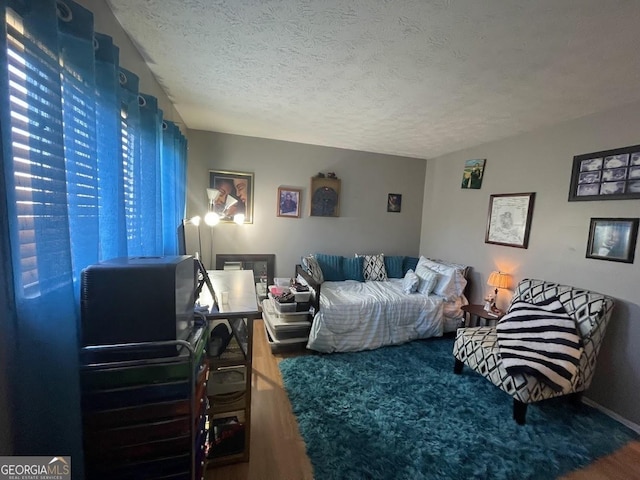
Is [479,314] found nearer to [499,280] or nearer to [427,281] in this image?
[499,280]

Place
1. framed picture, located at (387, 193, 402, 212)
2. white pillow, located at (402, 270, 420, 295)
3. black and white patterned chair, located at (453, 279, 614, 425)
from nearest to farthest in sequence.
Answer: black and white patterned chair, located at (453, 279, 614, 425) < white pillow, located at (402, 270, 420, 295) < framed picture, located at (387, 193, 402, 212)

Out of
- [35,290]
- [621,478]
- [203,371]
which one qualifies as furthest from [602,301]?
[35,290]

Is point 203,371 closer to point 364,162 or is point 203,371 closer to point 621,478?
point 621,478

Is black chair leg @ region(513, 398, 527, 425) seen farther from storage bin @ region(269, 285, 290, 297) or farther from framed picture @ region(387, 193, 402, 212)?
framed picture @ region(387, 193, 402, 212)

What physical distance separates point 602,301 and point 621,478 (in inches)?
41.7

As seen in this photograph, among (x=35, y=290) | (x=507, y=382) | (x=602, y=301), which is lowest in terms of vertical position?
(x=507, y=382)

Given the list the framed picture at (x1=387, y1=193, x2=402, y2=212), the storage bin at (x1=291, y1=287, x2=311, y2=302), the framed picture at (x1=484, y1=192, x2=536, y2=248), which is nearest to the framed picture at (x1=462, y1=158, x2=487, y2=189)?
the framed picture at (x1=484, y1=192, x2=536, y2=248)

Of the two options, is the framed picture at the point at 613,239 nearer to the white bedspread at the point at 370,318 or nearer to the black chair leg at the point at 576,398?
the black chair leg at the point at 576,398

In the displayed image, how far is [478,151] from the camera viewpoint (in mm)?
3232

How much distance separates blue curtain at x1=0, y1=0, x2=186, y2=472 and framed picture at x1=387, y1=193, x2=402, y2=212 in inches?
137

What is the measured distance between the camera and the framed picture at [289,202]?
3.58 metres

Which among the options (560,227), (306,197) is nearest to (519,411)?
(560,227)

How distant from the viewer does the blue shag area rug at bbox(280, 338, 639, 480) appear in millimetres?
1515

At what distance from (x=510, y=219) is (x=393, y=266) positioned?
152cm
